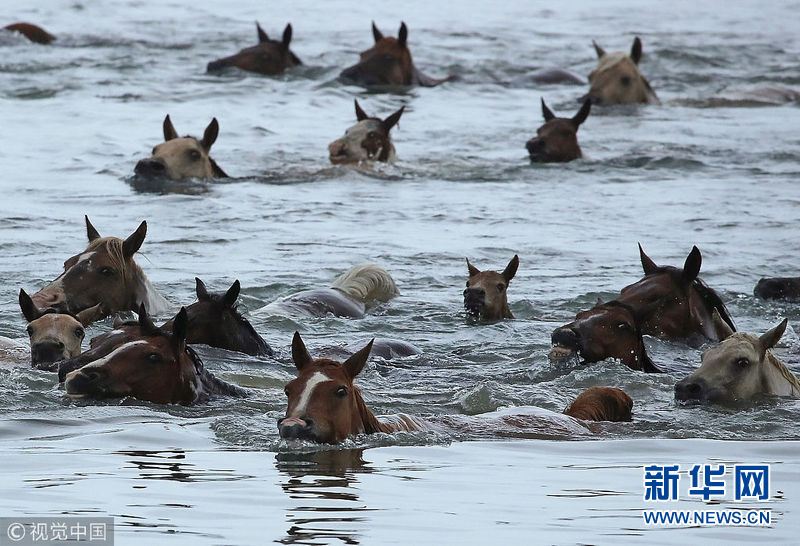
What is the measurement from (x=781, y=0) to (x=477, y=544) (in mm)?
40236

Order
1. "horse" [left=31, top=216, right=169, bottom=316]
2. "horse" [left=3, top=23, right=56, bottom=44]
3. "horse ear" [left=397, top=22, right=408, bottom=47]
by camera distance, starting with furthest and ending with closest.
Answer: "horse" [left=3, top=23, right=56, bottom=44], "horse ear" [left=397, top=22, right=408, bottom=47], "horse" [left=31, top=216, right=169, bottom=316]

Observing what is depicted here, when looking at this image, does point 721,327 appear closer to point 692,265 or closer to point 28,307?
point 692,265

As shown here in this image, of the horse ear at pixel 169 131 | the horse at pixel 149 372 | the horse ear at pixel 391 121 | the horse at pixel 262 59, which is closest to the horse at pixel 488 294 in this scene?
the horse at pixel 149 372

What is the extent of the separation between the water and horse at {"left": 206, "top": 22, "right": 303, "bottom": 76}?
0.81ft

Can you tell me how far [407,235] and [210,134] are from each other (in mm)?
2858

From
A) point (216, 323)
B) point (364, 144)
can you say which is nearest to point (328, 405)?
point (216, 323)

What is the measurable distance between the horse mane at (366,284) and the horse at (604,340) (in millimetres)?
3364

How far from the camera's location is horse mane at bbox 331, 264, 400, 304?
13.4 metres

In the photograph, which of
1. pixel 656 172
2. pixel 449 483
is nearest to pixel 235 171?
pixel 656 172

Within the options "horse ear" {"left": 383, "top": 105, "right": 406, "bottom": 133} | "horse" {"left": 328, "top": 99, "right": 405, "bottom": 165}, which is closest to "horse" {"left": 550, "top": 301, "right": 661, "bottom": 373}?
"horse ear" {"left": 383, "top": 105, "right": 406, "bottom": 133}

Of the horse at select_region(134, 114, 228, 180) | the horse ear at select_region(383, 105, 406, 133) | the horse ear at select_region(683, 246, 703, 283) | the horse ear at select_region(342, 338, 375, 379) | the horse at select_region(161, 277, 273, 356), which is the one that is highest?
the horse ear at select_region(383, 105, 406, 133)

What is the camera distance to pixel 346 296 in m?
13.3

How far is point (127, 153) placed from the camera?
859 inches

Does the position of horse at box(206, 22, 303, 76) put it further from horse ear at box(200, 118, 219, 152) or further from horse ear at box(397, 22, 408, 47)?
horse ear at box(200, 118, 219, 152)
